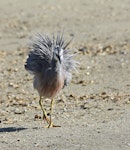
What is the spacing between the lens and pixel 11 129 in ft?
31.2

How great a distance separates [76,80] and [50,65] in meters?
3.67

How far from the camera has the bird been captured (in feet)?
31.1

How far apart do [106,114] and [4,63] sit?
5.24m

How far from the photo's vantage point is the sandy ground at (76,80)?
8.70 metres

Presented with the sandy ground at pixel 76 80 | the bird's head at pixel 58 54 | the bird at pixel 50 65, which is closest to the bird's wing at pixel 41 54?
the bird at pixel 50 65

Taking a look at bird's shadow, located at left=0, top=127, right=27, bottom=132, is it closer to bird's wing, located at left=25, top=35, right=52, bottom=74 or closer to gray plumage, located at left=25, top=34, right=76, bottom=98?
gray plumage, located at left=25, top=34, right=76, bottom=98

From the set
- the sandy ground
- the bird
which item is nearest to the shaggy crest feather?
the bird

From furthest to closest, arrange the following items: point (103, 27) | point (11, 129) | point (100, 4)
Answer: point (100, 4) → point (103, 27) → point (11, 129)

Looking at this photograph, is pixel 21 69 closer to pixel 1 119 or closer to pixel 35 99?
pixel 35 99

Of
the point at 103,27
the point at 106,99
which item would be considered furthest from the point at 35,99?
the point at 103,27

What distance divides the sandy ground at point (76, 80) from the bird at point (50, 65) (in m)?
0.53

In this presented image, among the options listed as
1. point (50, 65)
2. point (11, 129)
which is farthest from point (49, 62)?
point (11, 129)

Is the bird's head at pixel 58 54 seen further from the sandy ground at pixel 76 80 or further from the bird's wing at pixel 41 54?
the sandy ground at pixel 76 80

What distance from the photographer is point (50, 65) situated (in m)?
9.55
